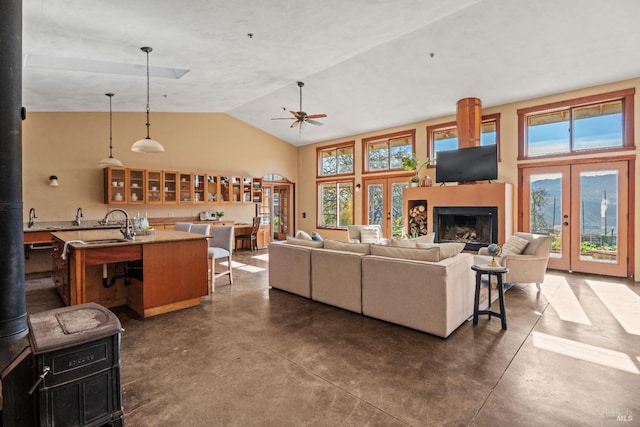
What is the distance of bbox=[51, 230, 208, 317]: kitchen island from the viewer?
10.7ft

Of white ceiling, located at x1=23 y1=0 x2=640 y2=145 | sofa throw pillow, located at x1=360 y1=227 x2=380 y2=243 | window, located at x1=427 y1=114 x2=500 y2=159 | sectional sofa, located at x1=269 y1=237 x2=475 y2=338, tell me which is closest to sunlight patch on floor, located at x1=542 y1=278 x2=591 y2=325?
sectional sofa, located at x1=269 y1=237 x2=475 y2=338

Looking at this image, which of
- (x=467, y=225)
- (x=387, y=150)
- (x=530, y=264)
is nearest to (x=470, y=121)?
(x=467, y=225)

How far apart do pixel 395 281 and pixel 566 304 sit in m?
2.49

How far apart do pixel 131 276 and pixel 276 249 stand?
1.84 meters

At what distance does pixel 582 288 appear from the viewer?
15.3 ft

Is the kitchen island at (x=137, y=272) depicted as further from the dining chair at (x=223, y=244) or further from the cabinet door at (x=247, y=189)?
the cabinet door at (x=247, y=189)

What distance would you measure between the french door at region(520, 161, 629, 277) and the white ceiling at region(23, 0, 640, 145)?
156 cm

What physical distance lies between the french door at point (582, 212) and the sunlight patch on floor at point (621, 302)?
706 millimetres

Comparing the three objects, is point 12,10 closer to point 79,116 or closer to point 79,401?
point 79,401

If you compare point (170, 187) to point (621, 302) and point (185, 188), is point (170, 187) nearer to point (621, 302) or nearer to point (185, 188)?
point (185, 188)

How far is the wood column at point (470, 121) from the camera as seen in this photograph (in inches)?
242

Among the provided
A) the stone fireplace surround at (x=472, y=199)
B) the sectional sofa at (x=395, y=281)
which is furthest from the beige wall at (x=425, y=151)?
the sectional sofa at (x=395, y=281)

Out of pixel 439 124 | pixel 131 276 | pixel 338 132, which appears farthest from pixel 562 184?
pixel 131 276

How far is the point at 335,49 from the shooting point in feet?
15.5
